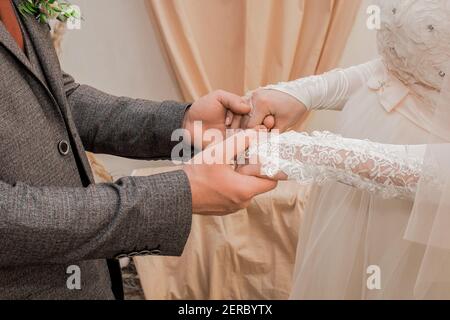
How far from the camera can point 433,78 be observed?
0.85m

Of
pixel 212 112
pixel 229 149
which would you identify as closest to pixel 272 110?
pixel 212 112

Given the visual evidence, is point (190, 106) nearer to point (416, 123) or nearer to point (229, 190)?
point (229, 190)

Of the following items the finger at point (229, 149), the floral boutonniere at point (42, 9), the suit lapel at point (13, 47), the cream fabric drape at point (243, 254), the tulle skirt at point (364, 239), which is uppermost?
the floral boutonniere at point (42, 9)

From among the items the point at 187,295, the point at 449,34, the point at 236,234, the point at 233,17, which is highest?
the point at 233,17

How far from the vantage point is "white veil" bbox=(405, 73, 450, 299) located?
0.76 meters

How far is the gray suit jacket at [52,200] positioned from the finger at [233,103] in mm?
355

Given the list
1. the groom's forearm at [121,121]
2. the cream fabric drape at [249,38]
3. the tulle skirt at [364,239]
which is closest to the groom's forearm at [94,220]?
the groom's forearm at [121,121]

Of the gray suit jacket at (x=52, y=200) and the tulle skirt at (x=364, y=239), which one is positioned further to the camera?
the tulle skirt at (x=364, y=239)

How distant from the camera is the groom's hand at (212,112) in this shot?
40.4 inches

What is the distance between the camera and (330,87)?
43.4 inches

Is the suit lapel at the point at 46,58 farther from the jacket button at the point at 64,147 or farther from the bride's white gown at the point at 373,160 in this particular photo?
the bride's white gown at the point at 373,160

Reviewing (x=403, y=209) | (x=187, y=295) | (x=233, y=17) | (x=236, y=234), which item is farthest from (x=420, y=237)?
(x=233, y=17)

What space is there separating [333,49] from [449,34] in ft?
3.46

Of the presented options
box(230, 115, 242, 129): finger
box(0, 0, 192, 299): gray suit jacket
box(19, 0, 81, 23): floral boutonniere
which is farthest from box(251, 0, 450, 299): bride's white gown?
box(19, 0, 81, 23): floral boutonniere
